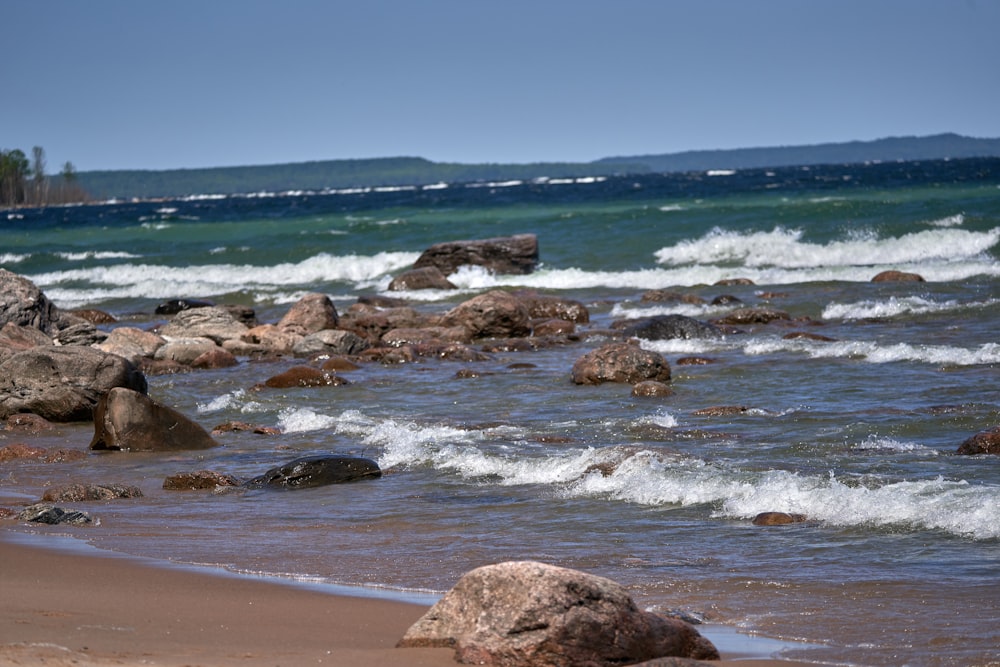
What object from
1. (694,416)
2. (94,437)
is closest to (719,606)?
(694,416)

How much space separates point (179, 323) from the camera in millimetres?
20234

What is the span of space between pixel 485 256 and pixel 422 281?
2618 millimetres

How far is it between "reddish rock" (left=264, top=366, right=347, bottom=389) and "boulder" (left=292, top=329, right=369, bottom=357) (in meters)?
2.80

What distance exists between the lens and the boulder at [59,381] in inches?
506

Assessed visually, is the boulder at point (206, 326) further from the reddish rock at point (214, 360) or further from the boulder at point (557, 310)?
the boulder at point (557, 310)

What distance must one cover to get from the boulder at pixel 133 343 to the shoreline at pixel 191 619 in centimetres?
1114

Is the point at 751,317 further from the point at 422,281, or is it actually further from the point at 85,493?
the point at 85,493

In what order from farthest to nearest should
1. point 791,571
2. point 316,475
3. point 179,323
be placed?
point 179,323
point 316,475
point 791,571

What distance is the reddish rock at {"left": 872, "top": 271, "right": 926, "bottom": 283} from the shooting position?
23.2 m

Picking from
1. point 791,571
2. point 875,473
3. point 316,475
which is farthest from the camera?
point 316,475

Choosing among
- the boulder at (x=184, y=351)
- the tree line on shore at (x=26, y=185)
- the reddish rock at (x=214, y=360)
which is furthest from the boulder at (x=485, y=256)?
the tree line on shore at (x=26, y=185)

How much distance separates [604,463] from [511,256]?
2163cm

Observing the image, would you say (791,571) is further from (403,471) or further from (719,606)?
(403,471)

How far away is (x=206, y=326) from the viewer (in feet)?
65.8
